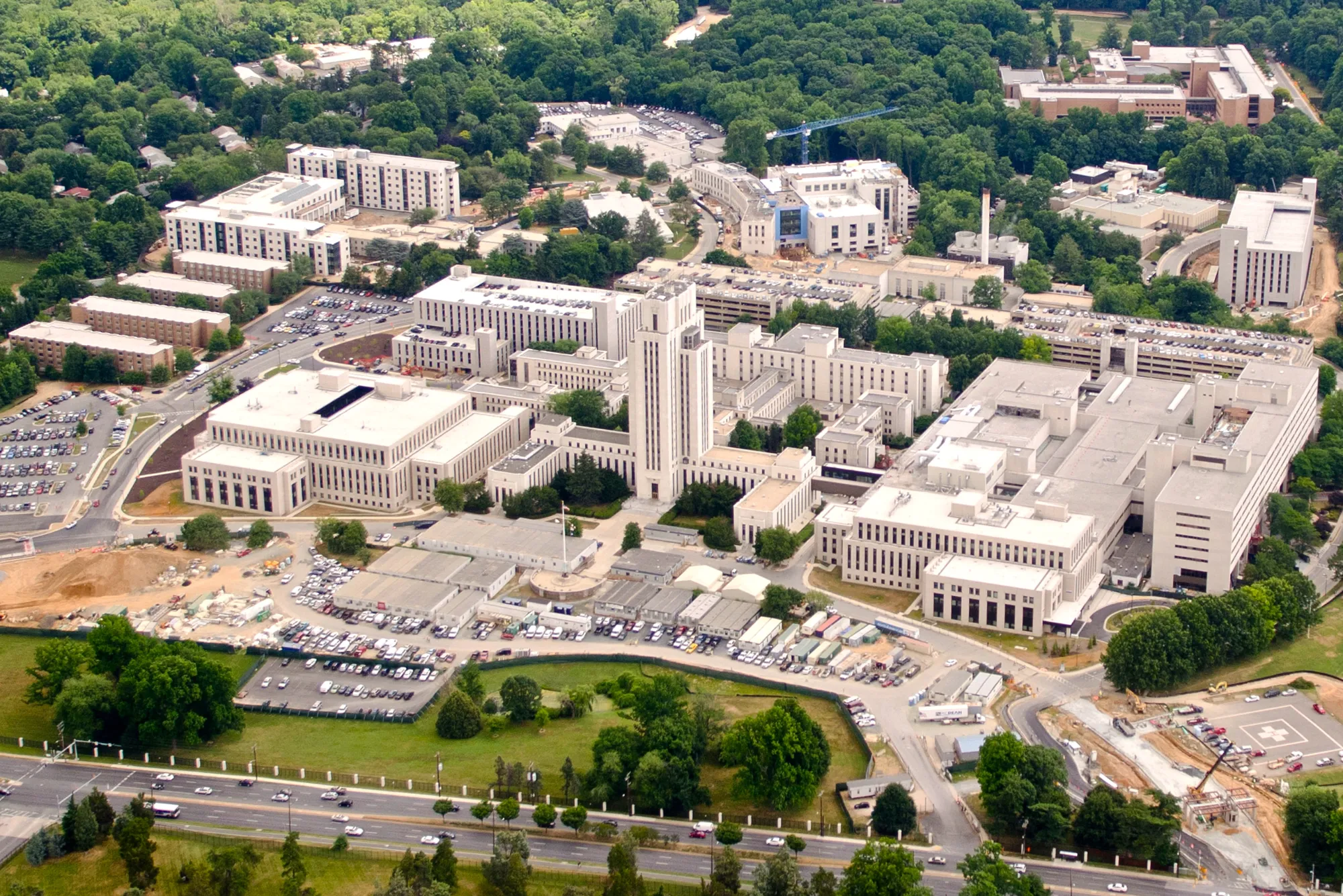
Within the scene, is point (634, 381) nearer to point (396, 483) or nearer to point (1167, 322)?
point (396, 483)

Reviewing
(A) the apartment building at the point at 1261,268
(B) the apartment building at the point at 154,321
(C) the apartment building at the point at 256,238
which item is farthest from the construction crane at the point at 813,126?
(B) the apartment building at the point at 154,321

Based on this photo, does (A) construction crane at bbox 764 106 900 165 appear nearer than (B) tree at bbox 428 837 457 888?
No

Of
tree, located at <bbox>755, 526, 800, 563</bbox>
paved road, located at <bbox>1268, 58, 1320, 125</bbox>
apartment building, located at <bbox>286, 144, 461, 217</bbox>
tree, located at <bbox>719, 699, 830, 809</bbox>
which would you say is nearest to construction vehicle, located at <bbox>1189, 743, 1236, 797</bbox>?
tree, located at <bbox>719, 699, 830, 809</bbox>

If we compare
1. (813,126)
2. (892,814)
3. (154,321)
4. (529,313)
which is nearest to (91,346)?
(154,321)

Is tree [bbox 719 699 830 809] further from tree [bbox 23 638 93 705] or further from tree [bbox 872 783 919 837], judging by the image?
tree [bbox 23 638 93 705]

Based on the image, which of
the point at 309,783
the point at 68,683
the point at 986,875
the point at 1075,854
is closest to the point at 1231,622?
the point at 1075,854

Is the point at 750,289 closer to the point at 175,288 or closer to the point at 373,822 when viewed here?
the point at 175,288

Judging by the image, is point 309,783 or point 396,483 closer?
point 309,783
